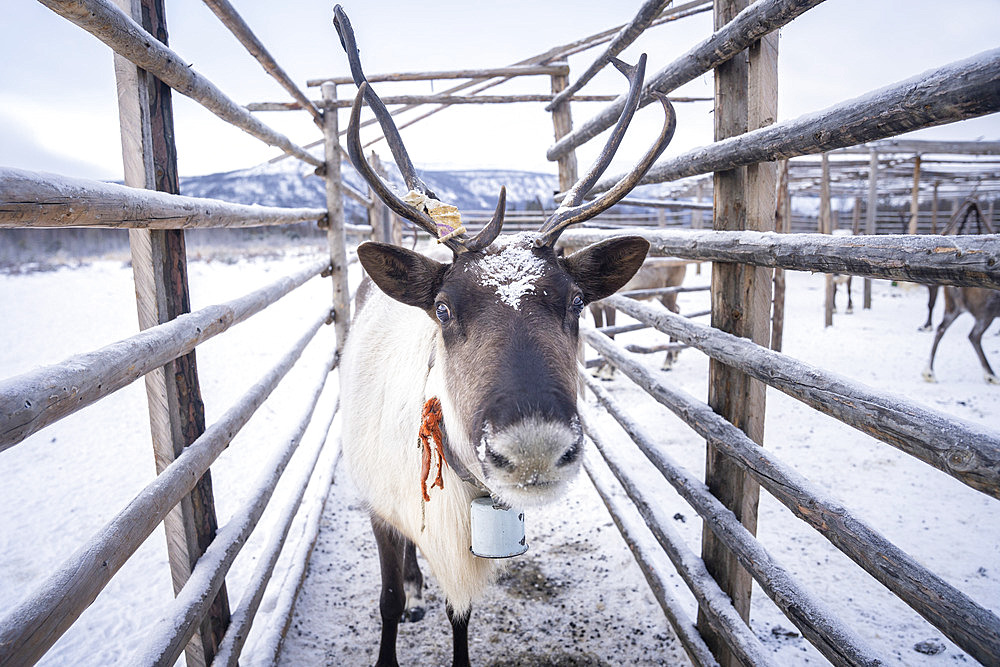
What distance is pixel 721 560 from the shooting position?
7.50 feet

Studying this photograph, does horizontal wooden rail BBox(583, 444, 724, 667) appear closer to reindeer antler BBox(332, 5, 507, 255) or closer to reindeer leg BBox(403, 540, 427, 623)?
reindeer antler BBox(332, 5, 507, 255)

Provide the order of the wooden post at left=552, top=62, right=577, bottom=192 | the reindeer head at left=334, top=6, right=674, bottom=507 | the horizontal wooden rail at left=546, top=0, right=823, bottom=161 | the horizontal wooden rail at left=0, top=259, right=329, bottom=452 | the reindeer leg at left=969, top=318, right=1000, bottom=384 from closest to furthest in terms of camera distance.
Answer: the horizontal wooden rail at left=0, top=259, right=329, bottom=452 < the reindeer head at left=334, top=6, right=674, bottom=507 < the horizontal wooden rail at left=546, top=0, right=823, bottom=161 < the wooden post at left=552, top=62, right=577, bottom=192 < the reindeer leg at left=969, top=318, right=1000, bottom=384

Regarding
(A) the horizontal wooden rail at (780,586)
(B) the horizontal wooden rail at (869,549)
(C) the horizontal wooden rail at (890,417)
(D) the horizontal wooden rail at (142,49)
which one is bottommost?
(A) the horizontal wooden rail at (780,586)

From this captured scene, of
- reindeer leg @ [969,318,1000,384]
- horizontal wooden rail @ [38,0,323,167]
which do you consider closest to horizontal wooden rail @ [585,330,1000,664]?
horizontal wooden rail @ [38,0,323,167]

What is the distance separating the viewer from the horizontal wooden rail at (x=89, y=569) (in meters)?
0.99

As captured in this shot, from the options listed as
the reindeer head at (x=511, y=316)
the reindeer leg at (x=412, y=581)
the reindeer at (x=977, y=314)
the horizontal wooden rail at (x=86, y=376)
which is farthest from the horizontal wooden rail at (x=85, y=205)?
the reindeer at (x=977, y=314)

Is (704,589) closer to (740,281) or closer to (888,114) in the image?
(740,281)

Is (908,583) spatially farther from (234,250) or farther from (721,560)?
(234,250)

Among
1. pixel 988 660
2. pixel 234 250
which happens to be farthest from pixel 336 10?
pixel 234 250

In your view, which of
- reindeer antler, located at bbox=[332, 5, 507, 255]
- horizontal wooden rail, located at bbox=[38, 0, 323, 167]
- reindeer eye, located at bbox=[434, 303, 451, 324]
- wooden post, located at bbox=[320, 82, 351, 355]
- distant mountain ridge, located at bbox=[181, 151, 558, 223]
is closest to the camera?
horizontal wooden rail, located at bbox=[38, 0, 323, 167]

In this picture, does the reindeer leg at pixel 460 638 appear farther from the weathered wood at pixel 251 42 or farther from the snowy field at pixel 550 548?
the weathered wood at pixel 251 42

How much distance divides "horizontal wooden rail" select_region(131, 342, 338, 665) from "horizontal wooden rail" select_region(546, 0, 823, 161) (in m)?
2.60

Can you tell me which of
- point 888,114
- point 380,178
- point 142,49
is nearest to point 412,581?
point 380,178

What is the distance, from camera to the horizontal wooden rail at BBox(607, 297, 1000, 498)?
3.51 feet
